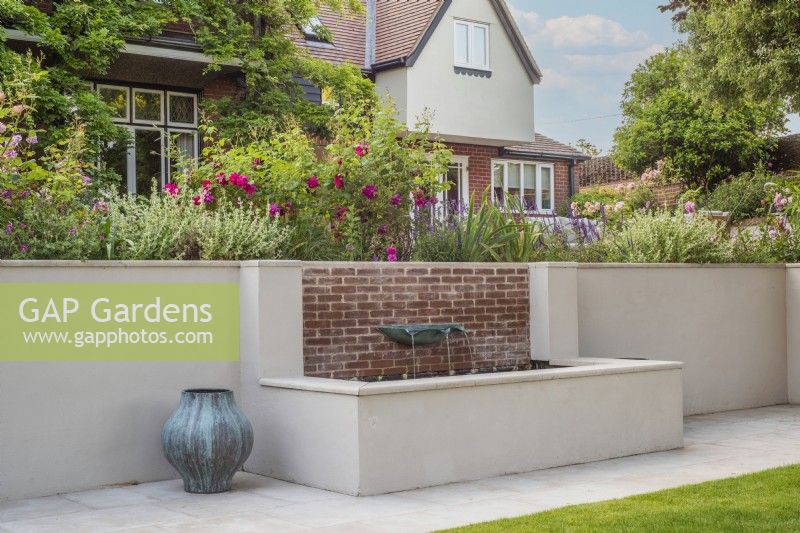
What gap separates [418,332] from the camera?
9.18 m

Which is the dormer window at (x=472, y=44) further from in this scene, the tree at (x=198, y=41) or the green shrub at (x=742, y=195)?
the green shrub at (x=742, y=195)

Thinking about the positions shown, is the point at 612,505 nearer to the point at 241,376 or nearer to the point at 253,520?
the point at 253,520

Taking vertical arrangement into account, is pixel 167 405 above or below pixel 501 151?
below

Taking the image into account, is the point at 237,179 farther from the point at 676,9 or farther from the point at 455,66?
the point at 676,9

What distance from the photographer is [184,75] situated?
17.3 metres

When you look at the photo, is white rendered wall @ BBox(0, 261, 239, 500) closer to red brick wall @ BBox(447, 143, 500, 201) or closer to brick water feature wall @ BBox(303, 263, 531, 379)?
brick water feature wall @ BBox(303, 263, 531, 379)

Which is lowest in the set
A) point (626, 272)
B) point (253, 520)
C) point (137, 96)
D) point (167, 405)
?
point (253, 520)

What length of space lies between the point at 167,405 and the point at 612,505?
11.3ft

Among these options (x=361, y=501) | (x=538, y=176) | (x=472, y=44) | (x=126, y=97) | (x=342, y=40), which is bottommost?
(x=361, y=501)

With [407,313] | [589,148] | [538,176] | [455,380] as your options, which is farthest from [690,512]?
[589,148]

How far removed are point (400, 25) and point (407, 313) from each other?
1509cm

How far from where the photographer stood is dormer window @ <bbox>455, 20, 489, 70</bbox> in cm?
2317

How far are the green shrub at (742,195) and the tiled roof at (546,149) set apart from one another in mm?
4209

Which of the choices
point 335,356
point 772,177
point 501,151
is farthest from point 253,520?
point 772,177
